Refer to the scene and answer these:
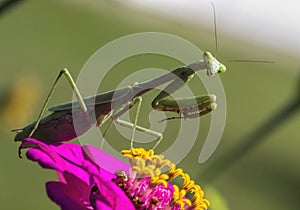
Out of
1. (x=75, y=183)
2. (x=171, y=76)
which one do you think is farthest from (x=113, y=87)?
(x=75, y=183)

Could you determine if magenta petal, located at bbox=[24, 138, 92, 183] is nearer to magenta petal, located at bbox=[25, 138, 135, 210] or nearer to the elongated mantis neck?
magenta petal, located at bbox=[25, 138, 135, 210]

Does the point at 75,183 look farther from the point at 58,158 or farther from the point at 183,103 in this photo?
the point at 183,103

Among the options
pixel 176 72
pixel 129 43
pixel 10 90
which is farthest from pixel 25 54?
pixel 176 72

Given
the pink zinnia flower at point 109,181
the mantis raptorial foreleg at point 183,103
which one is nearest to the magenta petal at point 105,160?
the pink zinnia flower at point 109,181

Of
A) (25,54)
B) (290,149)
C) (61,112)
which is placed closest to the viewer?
(61,112)

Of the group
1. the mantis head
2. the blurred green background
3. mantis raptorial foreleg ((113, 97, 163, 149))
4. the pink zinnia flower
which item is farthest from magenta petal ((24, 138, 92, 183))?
the blurred green background

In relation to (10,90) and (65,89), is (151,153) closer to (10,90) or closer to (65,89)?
(10,90)
